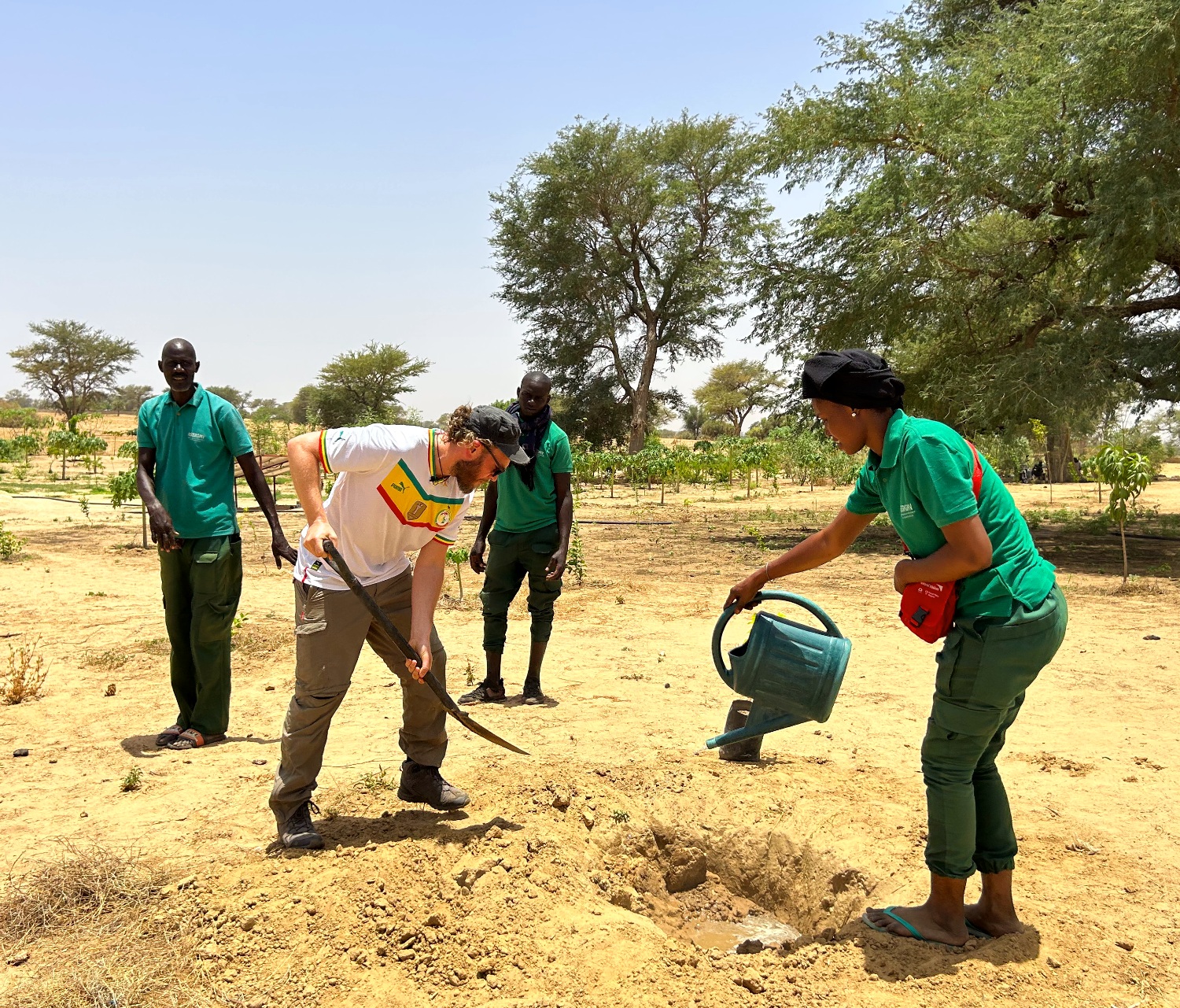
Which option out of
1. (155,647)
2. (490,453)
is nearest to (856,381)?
(490,453)

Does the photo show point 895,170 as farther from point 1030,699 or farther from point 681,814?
point 681,814

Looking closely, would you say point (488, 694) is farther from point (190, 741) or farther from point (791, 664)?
point (791, 664)

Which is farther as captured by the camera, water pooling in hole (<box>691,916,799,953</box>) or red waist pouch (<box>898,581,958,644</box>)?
water pooling in hole (<box>691,916,799,953</box>)

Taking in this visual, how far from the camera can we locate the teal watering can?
11.1 ft

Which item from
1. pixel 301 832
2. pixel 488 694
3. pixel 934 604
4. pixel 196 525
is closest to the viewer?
pixel 934 604

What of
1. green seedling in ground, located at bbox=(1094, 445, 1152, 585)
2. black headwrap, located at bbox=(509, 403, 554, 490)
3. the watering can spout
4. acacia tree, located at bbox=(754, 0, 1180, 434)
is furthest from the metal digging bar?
acacia tree, located at bbox=(754, 0, 1180, 434)

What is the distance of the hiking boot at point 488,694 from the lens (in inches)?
221

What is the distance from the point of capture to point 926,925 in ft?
9.86

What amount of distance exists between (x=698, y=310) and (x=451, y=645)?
99.6ft

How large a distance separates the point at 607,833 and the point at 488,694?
189 centimetres

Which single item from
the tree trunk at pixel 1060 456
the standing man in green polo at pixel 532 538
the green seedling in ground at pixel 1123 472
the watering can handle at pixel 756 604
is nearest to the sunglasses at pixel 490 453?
the watering can handle at pixel 756 604

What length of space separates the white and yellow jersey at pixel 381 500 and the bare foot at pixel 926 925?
74.5 inches

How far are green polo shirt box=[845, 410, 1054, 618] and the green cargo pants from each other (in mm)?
3203

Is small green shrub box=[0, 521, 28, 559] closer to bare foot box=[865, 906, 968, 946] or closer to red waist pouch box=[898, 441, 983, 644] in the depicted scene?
bare foot box=[865, 906, 968, 946]
